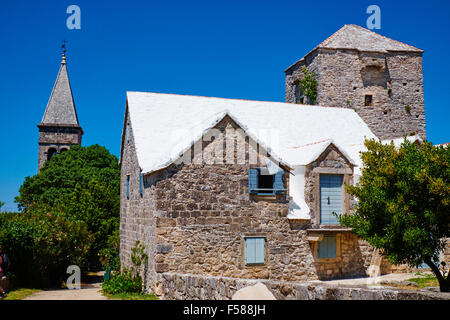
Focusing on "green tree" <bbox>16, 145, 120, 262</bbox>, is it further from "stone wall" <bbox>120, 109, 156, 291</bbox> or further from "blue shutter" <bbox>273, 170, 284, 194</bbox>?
"blue shutter" <bbox>273, 170, 284, 194</bbox>

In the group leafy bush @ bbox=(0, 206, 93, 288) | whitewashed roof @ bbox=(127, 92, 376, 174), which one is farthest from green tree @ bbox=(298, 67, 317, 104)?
leafy bush @ bbox=(0, 206, 93, 288)

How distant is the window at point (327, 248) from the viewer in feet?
52.5

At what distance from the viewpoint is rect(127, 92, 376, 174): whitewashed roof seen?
1553 cm

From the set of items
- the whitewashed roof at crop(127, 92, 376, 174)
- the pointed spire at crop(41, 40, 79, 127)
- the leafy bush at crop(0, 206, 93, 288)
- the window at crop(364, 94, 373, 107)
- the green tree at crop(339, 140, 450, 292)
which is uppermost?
the pointed spire at crop(41, 40, 79, 127)

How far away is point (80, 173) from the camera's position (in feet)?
131

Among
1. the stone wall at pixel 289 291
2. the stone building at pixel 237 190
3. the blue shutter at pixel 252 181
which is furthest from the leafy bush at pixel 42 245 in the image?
the blue shutter at pixel 252 181

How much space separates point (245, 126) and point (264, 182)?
2.26m

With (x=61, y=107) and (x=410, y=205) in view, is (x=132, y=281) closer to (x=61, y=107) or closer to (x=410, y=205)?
(x=410, y=205)

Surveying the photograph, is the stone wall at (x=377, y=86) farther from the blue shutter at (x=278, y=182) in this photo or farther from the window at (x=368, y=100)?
the blue shutter at (x=278, y=182)

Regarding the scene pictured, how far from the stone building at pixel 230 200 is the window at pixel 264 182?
37 millimetres

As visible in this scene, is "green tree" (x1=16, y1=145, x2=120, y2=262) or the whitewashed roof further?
"green tree" (x1=16, y1=145, x2=120, y2=262)

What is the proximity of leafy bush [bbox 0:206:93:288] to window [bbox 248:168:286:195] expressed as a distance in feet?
29.7
